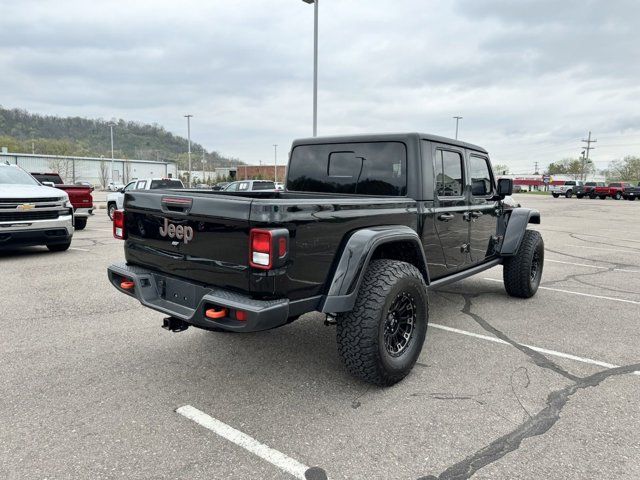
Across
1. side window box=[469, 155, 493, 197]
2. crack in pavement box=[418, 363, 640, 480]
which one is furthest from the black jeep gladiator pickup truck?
crack in pavement box=[418, 363, 640, 480]

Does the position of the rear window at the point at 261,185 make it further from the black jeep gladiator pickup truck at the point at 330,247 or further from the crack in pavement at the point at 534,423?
the crack in pavement at the point at 534,423

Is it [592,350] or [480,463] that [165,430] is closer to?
[480,463]

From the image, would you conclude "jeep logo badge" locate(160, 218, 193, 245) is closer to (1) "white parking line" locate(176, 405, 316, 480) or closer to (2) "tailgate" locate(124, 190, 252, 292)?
(2) "tailgate" locate(124, 190, 252, 292)

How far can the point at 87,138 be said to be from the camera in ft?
402

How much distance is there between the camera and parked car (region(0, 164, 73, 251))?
8.02 meters

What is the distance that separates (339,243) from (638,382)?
Result: 101 inches

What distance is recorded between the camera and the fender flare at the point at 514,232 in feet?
18.6

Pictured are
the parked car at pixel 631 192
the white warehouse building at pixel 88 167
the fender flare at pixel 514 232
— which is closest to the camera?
the fender flare at pixel 514 232

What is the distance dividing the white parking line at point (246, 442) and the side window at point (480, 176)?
3529 mm

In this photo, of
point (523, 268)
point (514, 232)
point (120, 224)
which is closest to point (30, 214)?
point (120, 224)

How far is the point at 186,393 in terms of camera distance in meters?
3.26

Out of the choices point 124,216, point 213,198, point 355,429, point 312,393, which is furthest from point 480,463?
point 124,216

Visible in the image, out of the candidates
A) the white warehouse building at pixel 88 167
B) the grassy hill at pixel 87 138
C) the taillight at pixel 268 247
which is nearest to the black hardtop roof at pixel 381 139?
the taillight at pixel 268 247

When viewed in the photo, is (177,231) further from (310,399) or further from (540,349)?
(540,349)
